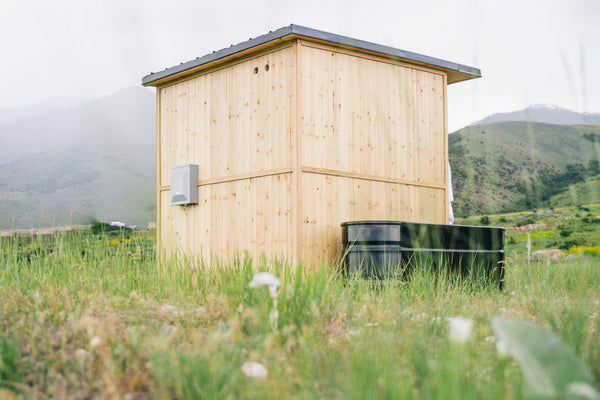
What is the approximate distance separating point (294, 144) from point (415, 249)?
1961mm

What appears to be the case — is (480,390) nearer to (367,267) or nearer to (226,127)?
(367,267)

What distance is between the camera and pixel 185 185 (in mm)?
8547

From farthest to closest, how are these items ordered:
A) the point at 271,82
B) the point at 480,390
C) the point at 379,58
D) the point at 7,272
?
the point at 379,58 → the point at 271,82 → the point at 7,272 → the point at 480,390

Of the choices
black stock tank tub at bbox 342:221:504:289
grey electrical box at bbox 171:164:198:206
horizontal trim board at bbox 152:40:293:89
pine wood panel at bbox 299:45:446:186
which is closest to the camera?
black stock tank tub at bbox 342:221:504:289

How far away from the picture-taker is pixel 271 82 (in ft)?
24.6

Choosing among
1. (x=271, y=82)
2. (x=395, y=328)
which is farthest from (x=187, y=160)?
(x=395, y=328)

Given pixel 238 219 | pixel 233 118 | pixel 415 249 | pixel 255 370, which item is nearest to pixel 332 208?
pixel 415 249

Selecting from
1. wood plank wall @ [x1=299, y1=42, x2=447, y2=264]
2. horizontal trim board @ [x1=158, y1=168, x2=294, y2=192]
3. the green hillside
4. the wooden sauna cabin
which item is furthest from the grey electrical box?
the green hillside

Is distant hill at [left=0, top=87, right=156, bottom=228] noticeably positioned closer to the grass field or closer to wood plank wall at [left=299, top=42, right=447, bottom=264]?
wood plank wall at [left=299, top=42, right=447, bottom=264]

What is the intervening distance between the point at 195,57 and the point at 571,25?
21.5 ft

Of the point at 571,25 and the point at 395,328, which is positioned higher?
the point at 571,25

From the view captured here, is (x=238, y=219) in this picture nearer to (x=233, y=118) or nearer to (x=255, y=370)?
(x=233, y=118)

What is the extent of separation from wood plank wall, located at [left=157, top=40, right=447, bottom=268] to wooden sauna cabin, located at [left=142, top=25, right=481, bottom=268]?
0.06ft

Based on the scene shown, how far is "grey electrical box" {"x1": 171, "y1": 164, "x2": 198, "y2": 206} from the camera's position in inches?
334
